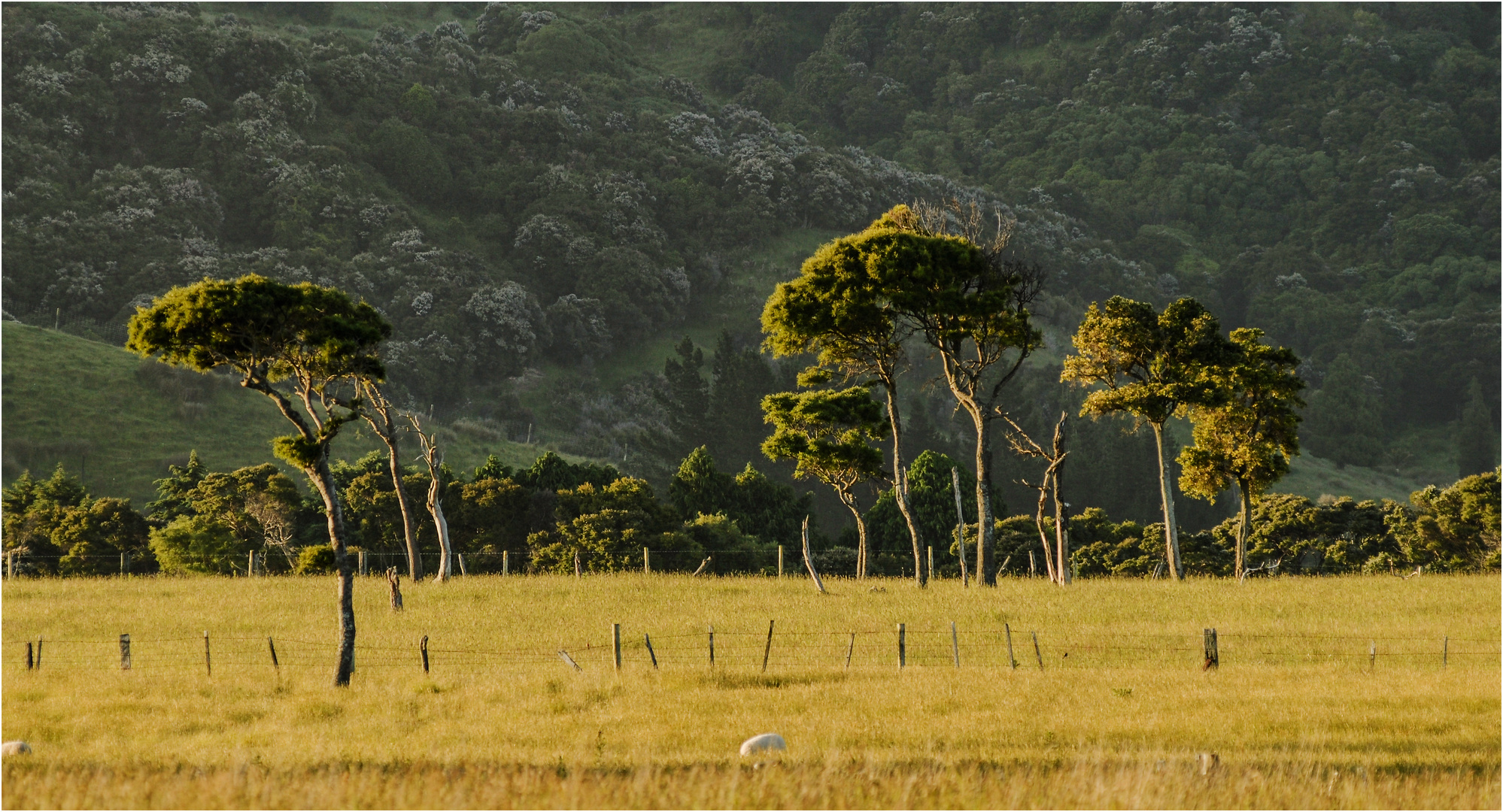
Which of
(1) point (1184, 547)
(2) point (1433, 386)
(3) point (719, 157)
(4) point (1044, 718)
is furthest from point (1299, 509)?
(3) point (719, 157)

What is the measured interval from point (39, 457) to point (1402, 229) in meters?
183

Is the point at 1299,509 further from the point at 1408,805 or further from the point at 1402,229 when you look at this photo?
the point at 1402,229

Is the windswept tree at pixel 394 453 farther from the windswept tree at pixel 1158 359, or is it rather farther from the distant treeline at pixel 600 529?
the windswept tree at pixel 1158 359

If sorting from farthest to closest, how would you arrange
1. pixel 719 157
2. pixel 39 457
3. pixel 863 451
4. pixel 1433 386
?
1. pixel 719 157
2. pixel 1433 386
3. pixel 39 457
4. pixel 863 451

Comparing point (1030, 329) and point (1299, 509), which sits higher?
point (1030, 329)

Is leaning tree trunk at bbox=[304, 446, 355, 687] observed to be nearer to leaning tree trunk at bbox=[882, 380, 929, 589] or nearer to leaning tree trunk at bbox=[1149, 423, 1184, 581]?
leaning tree trunk at bbox=[882, 380, 929, 589]

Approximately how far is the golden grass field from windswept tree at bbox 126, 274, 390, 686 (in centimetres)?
390

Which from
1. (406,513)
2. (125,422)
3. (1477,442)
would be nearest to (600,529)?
(406,513)

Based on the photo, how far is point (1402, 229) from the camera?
7160 inches

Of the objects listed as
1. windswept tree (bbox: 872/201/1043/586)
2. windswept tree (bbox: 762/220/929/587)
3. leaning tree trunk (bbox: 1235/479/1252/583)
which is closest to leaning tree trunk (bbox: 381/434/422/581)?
windswept tree (bbox: 762/220/929/587)

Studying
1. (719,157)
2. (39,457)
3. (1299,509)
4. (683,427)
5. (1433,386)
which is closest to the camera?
(1299,509)

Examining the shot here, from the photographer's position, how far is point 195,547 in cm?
5025

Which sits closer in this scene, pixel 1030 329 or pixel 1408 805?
pixel 1408 805

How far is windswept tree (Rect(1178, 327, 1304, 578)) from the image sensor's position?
137 ft
